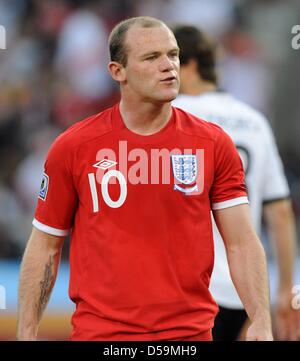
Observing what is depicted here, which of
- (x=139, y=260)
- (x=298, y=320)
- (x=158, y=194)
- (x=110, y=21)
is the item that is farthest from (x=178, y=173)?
(x=110, y=21)

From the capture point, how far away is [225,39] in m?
11.1

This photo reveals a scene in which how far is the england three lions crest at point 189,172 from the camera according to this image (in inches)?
163

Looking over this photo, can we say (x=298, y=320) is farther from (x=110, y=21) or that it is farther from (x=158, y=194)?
(x=110, y=21)

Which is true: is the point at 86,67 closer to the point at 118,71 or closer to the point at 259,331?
the point at 118,71

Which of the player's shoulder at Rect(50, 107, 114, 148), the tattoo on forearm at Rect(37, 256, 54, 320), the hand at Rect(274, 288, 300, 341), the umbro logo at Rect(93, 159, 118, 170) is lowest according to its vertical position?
the hand at Rect(274, 288, 300, 341)

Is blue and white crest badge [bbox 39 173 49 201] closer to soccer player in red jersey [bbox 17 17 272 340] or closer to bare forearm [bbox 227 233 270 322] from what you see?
soccer player in red jersey [bbox 17 17 272 340]

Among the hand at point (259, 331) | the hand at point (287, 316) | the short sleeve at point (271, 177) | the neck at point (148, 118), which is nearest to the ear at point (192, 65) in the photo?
the short sleeve at point (271, 177)

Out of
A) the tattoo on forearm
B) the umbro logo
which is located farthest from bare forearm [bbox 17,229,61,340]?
the umbro logo

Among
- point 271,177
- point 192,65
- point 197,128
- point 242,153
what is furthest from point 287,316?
point 197,128

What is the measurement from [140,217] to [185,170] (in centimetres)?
27

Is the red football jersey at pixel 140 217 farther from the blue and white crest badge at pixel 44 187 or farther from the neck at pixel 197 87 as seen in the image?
the neck at pixel 197 87

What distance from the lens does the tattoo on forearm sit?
171 inches

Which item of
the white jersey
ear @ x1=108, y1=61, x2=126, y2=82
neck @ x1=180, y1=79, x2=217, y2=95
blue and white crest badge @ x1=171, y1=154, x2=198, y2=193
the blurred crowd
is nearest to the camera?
blue and white crest badge @ x1=171, y1=154, x2=198, y2=193

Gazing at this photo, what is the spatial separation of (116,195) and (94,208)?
0.11 m
